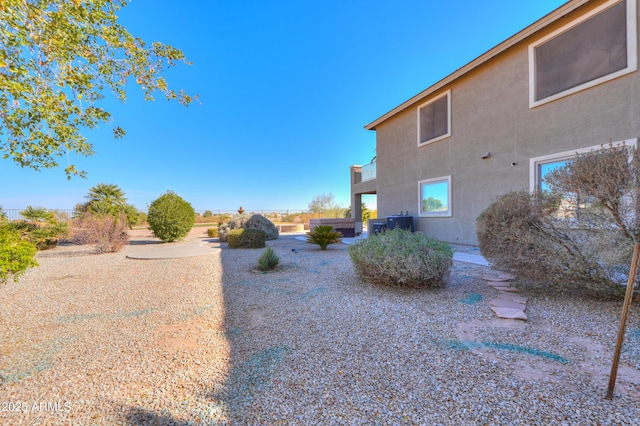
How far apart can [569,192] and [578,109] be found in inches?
174

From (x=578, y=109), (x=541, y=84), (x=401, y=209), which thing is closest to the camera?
(x=578, y=109)

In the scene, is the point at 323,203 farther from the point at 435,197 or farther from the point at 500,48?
the point at 500,48

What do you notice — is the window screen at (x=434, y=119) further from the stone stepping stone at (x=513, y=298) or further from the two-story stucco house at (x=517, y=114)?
the stone stepping stone at (x=513, y=298)

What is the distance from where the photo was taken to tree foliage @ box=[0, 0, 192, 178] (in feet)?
10.2

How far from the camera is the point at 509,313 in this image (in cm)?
320

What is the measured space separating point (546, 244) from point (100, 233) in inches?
491

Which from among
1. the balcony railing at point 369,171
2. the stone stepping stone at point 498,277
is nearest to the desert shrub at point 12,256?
the stone stepping stone at point 498,277

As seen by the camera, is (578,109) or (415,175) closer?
(578,109)

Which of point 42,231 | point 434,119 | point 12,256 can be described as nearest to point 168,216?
point 42,231

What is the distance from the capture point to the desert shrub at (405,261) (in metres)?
4.12

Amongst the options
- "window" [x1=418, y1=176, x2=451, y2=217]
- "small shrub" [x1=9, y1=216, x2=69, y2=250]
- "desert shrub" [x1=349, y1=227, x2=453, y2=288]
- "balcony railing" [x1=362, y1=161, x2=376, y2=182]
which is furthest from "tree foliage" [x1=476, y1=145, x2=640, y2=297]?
"small shrub" [x1=9, y1=216, x2=69, y2=250]

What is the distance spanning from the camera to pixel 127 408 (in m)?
1.78

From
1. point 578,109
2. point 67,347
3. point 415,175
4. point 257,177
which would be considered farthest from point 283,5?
point 257,177

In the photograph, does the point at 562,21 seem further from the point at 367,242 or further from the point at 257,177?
the point at 257,177
